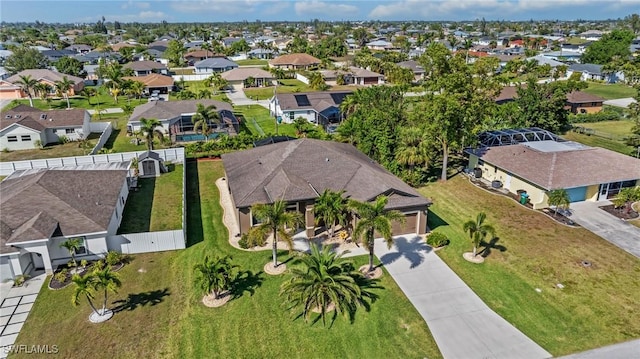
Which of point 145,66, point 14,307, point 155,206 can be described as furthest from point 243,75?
point 14,307

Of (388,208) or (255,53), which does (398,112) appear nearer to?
(388,208)

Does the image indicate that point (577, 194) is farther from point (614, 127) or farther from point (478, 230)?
point (614, 127)

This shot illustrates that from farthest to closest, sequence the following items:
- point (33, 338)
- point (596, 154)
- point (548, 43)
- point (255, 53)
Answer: point (548, 43), point (255, 53), point (596, 154), point (33, 338)

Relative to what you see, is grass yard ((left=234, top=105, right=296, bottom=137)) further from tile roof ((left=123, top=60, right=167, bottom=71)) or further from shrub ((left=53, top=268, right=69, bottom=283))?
tile roof ((left=123, top=60, right=167, bottom=71))

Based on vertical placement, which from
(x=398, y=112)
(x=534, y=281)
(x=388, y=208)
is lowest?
(x=534, y=281)

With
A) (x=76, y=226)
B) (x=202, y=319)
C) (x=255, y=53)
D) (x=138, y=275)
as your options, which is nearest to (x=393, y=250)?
(x=202, y=319)

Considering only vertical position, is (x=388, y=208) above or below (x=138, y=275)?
above

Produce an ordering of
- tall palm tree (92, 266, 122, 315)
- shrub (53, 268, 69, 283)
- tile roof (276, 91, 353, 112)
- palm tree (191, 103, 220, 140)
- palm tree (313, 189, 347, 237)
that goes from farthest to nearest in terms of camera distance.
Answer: tile roof (276, 91, 353, 112) < palm tree (191, 103, 220, 140) < palm tree (313, 189, 347, 237) < shrub (53, 268, 69, 283) < tall palm tree (92, 266, 122, 315)

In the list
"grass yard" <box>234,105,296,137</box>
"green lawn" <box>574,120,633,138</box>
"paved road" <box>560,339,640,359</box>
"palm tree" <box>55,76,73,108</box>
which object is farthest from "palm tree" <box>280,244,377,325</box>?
"palm tree" <box>55,76,73,108</box>

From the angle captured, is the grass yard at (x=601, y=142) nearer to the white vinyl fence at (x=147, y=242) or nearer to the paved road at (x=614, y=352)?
the paved road at (x=614, y=352)
